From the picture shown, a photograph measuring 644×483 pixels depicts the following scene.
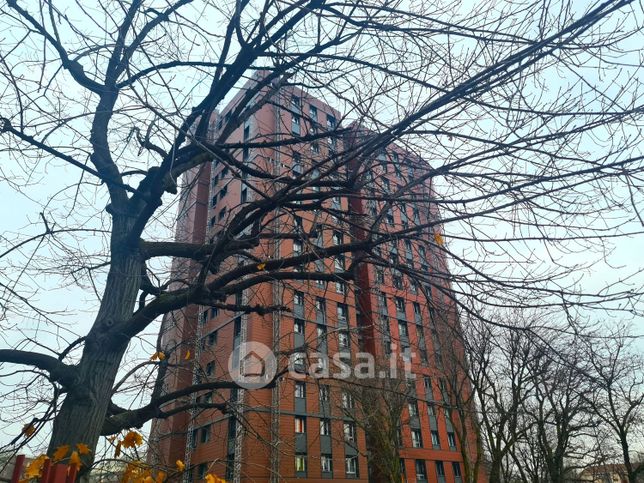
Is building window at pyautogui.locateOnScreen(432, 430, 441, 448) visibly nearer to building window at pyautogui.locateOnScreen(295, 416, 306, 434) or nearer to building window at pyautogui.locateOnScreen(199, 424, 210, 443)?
building window at pyautogui.locateOnScreen(295, 416, 306, 434)

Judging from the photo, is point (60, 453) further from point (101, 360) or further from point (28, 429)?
point (28, 429)

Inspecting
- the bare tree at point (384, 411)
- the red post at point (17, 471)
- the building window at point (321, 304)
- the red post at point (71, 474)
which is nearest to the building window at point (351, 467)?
the bare tree at point (384, 411)

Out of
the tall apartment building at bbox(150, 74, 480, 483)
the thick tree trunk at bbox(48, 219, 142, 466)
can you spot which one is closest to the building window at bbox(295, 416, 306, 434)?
the tall apartment building at bbox(150, 74, 480, 483)

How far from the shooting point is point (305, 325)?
18.8ft

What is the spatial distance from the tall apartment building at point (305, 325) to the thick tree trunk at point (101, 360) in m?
0.89

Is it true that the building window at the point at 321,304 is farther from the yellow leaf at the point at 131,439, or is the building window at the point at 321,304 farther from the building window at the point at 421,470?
the building window at the point at 421,470

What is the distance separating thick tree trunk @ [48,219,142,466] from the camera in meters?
2.88

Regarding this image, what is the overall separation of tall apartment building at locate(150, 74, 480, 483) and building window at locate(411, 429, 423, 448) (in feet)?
0.19

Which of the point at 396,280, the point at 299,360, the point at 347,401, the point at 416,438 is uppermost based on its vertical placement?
the point at 416,438

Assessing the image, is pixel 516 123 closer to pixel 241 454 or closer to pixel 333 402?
pixel 333 402

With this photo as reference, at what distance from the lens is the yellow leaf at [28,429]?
132 inches

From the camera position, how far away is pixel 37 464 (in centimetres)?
251

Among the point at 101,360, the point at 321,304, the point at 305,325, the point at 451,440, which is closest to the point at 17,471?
the point at 101,360

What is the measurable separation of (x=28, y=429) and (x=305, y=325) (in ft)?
10.2
